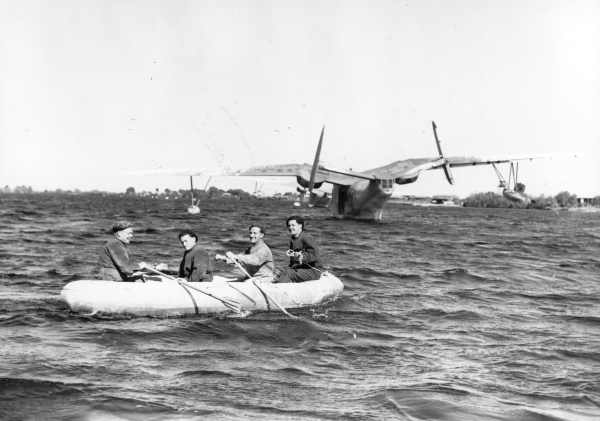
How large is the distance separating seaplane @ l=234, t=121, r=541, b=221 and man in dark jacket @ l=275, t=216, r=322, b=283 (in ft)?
108

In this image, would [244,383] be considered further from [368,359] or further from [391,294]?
[391,294]

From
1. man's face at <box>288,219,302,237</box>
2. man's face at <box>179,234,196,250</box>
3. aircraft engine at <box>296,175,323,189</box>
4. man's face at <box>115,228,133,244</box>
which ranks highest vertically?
aircraft engine at <box>296,175,323,189</box>

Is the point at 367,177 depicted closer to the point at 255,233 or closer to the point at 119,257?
the point at 255,233

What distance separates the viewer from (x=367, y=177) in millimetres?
54562

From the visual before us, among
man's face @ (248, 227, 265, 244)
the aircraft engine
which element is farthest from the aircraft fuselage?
man's face @ (248, 227, 265, 244)

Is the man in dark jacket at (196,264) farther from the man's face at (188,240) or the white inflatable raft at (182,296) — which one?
the white inflatable raft at (182,296)

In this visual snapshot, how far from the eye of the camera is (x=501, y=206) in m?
198

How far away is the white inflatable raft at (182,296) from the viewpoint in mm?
11070

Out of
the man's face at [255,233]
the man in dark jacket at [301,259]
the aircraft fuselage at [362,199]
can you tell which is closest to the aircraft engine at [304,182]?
the aircraft fuselage at [362,199]

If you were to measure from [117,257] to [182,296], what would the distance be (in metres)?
1.31

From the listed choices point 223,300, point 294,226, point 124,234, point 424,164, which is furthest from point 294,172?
point 124,234

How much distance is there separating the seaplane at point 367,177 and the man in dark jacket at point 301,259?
108 feet

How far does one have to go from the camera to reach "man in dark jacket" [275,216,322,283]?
13.2 m

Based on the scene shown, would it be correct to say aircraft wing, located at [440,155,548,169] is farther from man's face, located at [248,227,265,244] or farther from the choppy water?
man's face, located at [248,227,265,244]
